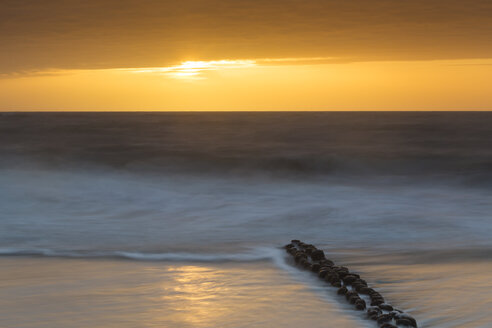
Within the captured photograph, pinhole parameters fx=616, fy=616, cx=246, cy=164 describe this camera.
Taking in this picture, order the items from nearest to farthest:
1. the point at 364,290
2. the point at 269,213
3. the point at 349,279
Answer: the point at 364,290, the point at 349,279, the point at 269,213

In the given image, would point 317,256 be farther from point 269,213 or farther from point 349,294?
point 269,213

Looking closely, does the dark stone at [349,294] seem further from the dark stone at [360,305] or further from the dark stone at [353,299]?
the dark stone at [360,305]

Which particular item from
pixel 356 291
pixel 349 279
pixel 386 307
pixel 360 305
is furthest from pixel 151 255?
pixel 386 307

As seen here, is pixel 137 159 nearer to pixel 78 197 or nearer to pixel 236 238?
pixel 78 197

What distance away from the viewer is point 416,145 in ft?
97.4

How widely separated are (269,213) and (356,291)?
21.0ft

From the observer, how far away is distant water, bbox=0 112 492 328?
6309 millimetres

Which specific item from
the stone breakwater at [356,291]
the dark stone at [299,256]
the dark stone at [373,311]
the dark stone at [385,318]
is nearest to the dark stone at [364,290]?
the stone breakwater at [356,291]

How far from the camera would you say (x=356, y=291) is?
16.8ft

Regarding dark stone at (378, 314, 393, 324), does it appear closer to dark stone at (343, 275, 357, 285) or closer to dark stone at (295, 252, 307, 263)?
dark stone at (343, 275, 357, 285)

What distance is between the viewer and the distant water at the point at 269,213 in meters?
6.31

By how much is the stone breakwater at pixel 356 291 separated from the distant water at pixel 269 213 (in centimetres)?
Result: 17

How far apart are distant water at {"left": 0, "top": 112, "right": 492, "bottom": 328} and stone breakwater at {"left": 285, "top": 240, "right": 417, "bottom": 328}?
17cm

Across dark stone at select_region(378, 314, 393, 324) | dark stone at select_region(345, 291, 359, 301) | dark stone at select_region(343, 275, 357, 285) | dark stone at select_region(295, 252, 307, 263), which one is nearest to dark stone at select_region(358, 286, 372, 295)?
dark stone at select_region(345, 291, 359, 301)
